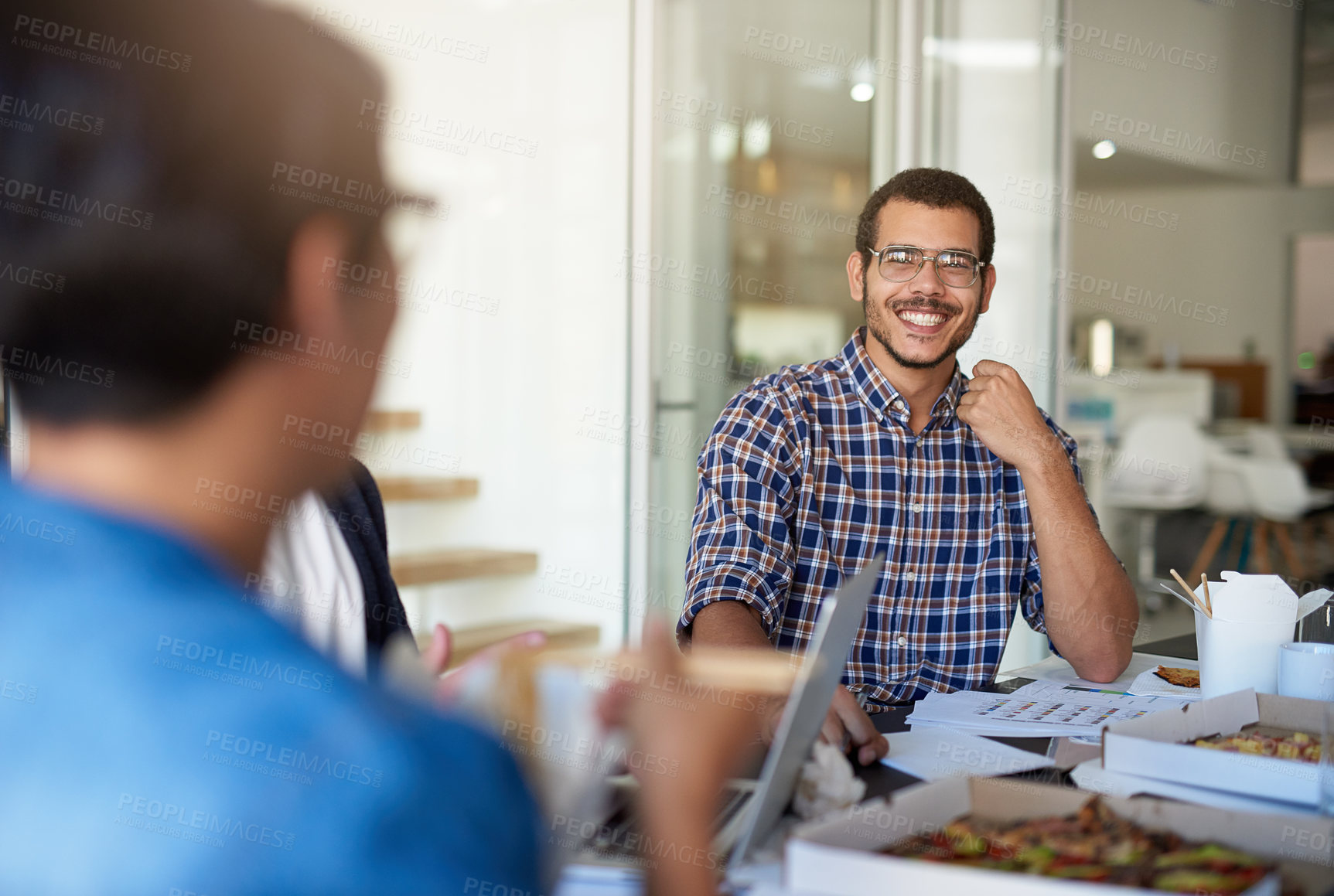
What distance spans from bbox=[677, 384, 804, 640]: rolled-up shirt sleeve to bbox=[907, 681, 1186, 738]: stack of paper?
325mm

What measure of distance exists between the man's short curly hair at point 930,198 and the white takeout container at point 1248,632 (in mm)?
771

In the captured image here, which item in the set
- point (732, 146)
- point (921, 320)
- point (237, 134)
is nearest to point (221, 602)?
point (237, 134)

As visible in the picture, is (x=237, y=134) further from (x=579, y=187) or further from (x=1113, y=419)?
(x=1113, y=419)

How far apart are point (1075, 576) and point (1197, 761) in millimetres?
740

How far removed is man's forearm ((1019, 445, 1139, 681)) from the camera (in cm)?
166

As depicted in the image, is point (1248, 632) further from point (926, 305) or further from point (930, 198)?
point (930, 198)

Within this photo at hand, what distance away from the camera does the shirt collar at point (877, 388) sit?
1.89 meters

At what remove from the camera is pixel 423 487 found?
296 centimetres

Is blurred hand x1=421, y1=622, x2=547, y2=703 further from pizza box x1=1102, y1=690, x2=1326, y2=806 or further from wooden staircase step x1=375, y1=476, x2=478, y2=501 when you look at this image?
wooden staircase step x1=375, y1=476, x2=478, y2=501

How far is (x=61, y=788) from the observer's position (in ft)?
1.49

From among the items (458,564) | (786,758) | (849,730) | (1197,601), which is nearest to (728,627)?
(849,730)

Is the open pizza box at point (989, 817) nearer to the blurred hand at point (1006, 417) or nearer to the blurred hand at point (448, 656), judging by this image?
the blurred hand at point (448, 656)

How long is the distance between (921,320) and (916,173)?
10.4 inches

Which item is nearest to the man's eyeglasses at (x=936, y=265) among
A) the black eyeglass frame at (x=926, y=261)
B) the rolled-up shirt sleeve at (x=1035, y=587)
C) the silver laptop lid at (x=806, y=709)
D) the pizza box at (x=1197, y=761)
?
the black eyeglass frame at (x=926, y=261)
